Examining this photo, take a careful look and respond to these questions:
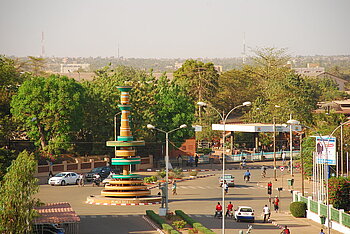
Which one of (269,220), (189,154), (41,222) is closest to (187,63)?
(189,154)

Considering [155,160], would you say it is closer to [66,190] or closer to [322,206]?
[66,190]

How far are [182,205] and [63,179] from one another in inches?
636

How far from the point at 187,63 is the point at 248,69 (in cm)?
2687

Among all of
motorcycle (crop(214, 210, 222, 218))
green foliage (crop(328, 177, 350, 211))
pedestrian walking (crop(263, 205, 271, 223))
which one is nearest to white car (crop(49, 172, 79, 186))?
motorcycle (crop(214, 210, 222, 218))

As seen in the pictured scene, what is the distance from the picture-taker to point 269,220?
2021 inches

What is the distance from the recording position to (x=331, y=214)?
→ 49.2m

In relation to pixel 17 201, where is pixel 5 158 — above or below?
above

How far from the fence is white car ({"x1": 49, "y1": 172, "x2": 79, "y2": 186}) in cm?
2363

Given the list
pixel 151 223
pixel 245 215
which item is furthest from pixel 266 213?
pixel 151 223

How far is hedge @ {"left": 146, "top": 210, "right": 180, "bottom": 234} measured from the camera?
142ft

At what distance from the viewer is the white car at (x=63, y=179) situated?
69.4 meters

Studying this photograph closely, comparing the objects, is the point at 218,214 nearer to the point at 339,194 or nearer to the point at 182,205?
the point at 182,205

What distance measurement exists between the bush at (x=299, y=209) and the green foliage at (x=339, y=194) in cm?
319

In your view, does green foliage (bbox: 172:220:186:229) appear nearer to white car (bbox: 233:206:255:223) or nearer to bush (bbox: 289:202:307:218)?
white car (bbox: 233:206:255:223)
